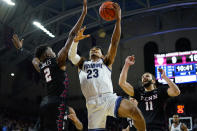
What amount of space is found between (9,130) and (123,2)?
9894 mm

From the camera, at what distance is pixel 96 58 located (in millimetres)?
4367

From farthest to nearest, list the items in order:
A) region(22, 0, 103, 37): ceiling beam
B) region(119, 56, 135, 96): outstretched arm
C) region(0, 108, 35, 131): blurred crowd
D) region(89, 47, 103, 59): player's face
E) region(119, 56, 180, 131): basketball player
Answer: region(0, 108, 35, 131): blurred crowd → region(22, 0, 103, 37): ceiling beam → region(119, 56, 180, 131): basketball player → region(119, 56, 135, 96): outstretched arm → region(89, 47, 103, 59): player's face

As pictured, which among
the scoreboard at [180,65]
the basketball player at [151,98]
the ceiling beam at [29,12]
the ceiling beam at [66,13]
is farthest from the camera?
the ceiling beam at [29,12]

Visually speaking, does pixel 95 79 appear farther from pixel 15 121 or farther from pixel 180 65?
pixel 15 121

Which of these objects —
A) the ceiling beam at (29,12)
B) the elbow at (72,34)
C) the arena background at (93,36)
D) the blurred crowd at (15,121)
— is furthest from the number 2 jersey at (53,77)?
the blurred crowd at (15,121)

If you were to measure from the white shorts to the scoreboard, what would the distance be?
943cm

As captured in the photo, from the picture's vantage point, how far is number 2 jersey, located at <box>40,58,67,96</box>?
146 inches

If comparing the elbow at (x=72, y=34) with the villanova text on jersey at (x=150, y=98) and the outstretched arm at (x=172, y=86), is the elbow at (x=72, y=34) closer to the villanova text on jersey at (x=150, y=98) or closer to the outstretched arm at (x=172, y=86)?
the outstretched arm at (x=172, y=86)

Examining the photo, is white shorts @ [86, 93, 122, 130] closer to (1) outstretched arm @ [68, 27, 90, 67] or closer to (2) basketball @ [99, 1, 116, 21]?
(1) outstretched arm @ [68, 27, 90, 67]

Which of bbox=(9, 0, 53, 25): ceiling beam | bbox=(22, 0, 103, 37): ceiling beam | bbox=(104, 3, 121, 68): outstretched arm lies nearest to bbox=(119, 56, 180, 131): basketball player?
bbox=(104, 3, 121, 68): outstretched arm

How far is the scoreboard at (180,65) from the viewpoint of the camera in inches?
499

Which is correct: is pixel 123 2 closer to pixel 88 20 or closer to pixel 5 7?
pixel 88 20

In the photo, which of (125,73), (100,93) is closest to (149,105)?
(125,73)

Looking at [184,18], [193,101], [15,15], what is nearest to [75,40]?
[15,15]
